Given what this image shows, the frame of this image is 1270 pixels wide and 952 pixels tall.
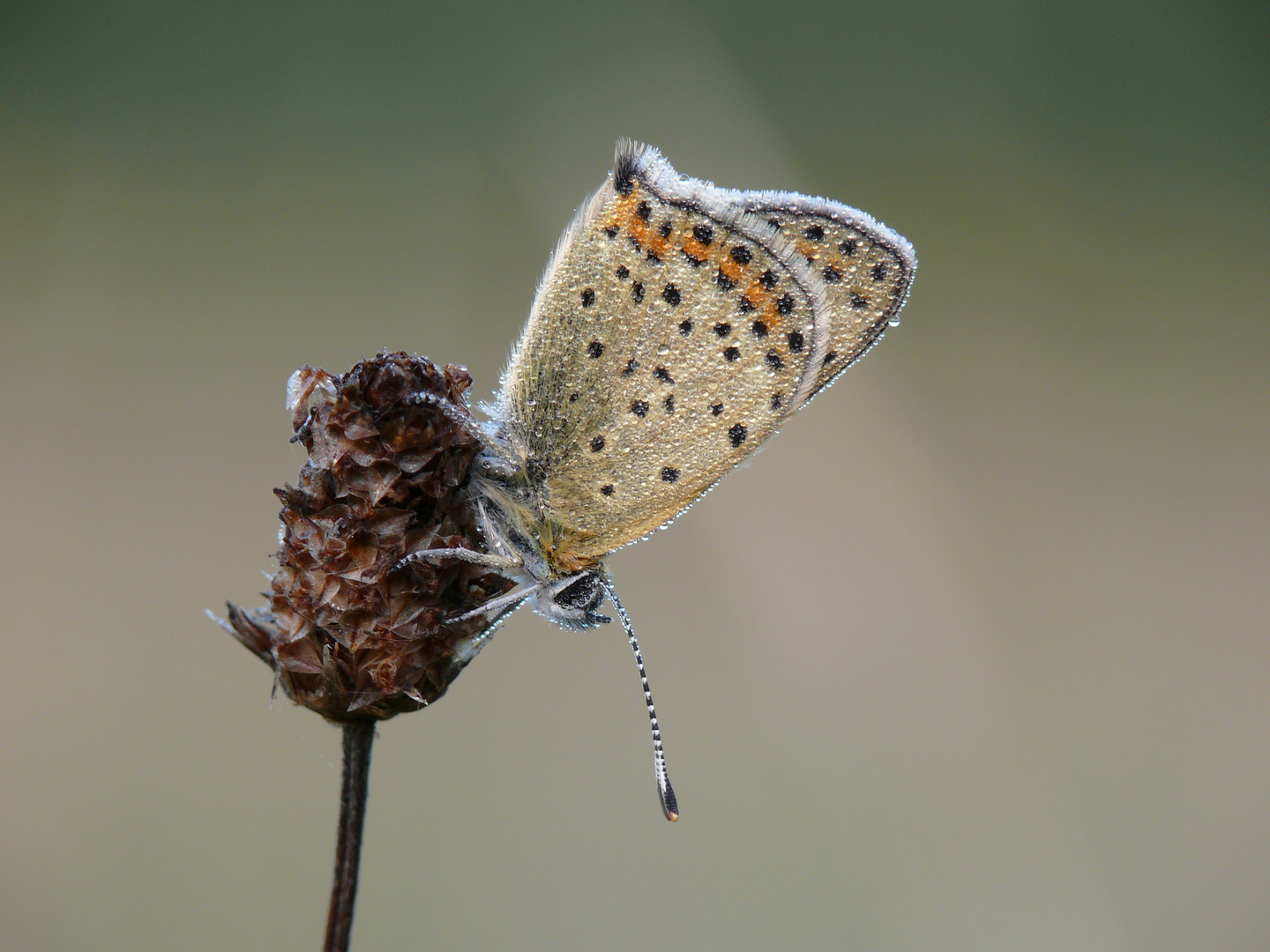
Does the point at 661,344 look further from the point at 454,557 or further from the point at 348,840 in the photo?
the point at 348,840

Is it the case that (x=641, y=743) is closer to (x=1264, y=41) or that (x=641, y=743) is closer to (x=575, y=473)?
(x=575, y=473)

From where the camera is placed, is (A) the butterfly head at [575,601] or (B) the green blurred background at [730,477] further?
(B) the green blurred background at [730,477]

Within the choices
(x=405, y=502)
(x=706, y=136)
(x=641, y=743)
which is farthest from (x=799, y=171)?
(x=405, y=502)

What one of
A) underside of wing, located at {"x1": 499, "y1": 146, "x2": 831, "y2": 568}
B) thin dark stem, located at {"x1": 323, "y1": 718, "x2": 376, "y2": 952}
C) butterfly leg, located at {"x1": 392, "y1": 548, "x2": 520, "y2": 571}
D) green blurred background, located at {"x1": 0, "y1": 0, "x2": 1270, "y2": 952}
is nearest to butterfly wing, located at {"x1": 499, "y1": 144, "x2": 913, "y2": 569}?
underside of wing, located at {"x1": 499, "y1": 146, "x2": 831, "y2": 568}

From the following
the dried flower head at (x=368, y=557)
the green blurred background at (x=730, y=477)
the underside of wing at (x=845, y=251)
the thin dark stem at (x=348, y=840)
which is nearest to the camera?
the thin dark stem at (x=348, y=840)

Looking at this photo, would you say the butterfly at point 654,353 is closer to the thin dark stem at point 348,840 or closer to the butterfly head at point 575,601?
the butterfly head at point 575,601

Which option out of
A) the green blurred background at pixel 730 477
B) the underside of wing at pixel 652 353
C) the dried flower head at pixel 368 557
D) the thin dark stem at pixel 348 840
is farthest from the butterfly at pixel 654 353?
the green blurred background at pixel 730 477

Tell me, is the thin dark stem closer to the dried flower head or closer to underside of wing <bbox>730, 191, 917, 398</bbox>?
the dried flower head
